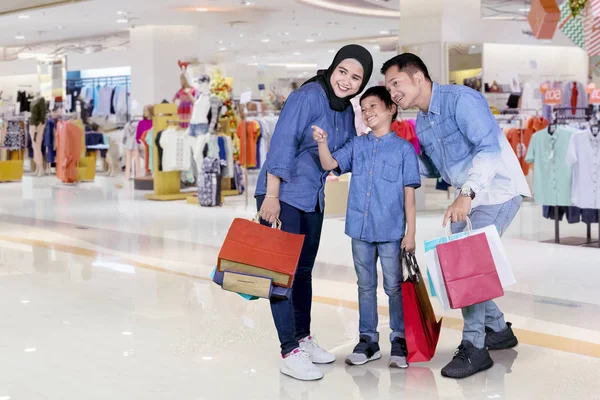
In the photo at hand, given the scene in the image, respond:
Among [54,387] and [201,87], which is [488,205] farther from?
[201,87]

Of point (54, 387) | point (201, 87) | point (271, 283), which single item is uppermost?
point (201, 87)

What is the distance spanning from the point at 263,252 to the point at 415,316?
0.70m

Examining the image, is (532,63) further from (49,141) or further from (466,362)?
(466,362)

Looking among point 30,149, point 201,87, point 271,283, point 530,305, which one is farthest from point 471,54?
point 30,149

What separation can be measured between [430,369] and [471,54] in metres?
8.67

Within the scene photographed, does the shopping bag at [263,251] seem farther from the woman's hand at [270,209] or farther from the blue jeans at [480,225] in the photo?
the blue jeans at [480,225]

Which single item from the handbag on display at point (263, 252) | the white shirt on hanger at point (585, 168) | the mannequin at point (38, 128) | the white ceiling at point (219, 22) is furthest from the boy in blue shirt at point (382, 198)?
the mannequin at point (38, 128)

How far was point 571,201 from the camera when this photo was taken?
7.24m

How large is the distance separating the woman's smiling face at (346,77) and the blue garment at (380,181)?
27cm

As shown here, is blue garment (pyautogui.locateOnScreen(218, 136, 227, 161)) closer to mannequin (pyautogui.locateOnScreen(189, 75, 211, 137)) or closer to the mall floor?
mannequin (pyautogui.locateOnScreen(189, 75, 211, 137))

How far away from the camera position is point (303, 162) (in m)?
3.48

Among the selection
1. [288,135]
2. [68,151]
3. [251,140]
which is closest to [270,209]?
[288,135]

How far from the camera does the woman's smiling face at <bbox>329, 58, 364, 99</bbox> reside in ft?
11.2

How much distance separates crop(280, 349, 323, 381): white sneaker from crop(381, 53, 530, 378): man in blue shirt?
526 millimetres
